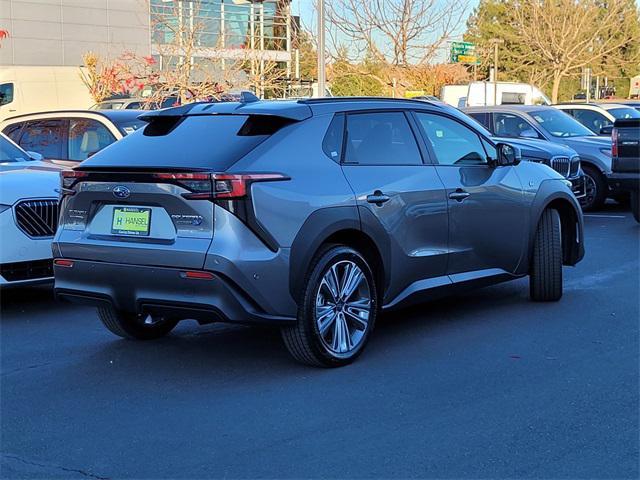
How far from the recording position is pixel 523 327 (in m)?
7.06

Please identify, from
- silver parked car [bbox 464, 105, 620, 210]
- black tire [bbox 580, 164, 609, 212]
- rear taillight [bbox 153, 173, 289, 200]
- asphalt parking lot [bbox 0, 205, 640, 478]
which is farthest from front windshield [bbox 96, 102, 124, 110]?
rear taillight [bbox 153, 173, 289, 200]

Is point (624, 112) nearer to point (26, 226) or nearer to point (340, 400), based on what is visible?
point (26, 226)

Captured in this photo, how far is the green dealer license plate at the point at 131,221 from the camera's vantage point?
564 centimetres

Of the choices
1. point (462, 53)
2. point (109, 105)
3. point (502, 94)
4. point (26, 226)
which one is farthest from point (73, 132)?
point (462, 53)

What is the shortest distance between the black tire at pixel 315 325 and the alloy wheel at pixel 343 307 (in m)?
0.02

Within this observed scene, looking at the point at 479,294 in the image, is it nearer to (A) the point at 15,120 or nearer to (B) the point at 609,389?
(B) the point at 609,389

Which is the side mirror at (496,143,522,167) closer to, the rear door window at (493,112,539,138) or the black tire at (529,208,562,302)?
the black tire at (529,208,562,302)

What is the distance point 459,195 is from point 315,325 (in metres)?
1.80

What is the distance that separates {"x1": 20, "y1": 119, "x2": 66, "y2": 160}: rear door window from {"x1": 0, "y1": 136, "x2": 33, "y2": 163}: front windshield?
162cm

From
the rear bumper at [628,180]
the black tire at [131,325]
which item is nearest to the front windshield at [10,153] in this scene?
the black tire at [131,325]

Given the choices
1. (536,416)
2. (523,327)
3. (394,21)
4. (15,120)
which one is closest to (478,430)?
(536,416)

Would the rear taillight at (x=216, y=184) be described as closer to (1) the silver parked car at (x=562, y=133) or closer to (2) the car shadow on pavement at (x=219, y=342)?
(2) the car shadow on pavement at (x=219, y=342)

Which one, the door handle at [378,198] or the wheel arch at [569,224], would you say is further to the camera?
the wheel arch at [569,224]

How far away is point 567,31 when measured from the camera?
137ft
